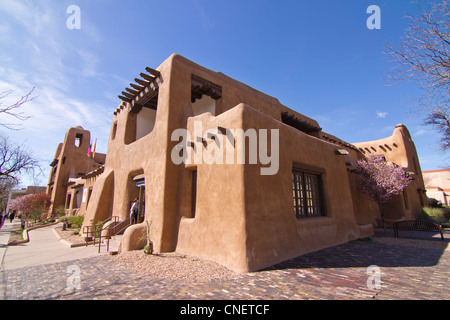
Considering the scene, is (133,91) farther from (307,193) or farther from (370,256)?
(370,256)

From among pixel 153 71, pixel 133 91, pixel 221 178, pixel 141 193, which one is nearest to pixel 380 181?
pixel 221 178

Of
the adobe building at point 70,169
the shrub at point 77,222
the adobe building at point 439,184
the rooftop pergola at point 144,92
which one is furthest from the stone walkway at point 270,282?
the adobe building at point 439,184

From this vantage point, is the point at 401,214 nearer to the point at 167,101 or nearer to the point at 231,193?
the point at 231,193

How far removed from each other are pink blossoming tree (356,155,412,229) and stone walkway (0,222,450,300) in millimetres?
7205

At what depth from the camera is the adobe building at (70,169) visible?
23658 millimetres

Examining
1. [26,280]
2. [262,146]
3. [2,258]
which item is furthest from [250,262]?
[2,258]

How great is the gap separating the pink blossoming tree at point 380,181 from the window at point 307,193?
651 centimetres

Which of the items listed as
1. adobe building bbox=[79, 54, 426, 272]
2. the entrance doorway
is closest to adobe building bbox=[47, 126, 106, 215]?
adobe building bbox=[79, 54, 426, 272]

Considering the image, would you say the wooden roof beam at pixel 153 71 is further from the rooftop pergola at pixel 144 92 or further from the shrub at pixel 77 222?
the shrub at pixel 77 222

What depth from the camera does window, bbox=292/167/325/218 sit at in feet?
24.8

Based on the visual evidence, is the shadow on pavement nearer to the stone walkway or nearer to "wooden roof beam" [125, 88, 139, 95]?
the stone walkway

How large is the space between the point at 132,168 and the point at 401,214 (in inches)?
685

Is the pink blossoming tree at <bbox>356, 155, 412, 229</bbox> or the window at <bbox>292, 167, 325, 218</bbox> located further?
the pink blossoming tree at <bbox>356, 155, 412, 229</bbox>
